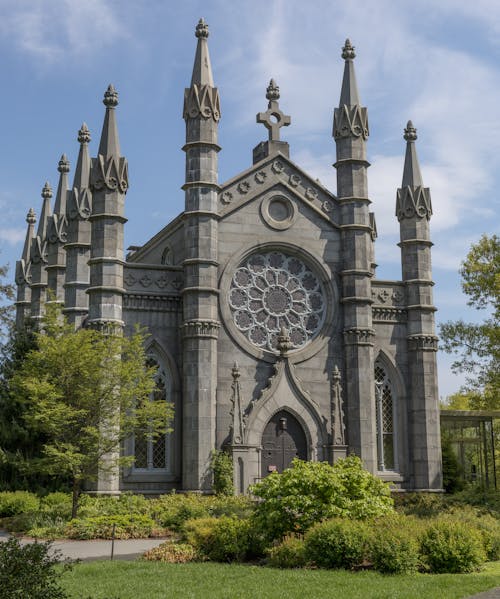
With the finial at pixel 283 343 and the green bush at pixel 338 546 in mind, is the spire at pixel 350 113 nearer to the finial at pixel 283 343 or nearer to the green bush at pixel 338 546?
the finial at pixel 283 343

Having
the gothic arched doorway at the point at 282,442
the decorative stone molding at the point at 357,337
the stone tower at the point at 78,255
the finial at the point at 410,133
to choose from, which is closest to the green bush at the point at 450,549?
the gothic arched doorway at the point at 282,442

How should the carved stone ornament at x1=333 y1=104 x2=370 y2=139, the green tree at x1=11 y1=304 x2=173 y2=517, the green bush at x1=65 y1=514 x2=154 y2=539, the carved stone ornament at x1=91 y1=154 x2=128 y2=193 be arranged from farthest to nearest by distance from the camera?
the carved stone ornament at x1=333 y1=104 x2=370 y2=139 < the carved stone ornament at x1=91 y1=154 x2=128 y2=193 < the green tree at x1=11 y1=304 x2=173 y2=517 < the green bush at x1=65 y1=514 x2=154 y2=539

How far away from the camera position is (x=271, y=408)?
31.0 metres

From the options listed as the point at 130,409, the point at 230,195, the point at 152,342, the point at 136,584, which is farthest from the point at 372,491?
the point at 230,195

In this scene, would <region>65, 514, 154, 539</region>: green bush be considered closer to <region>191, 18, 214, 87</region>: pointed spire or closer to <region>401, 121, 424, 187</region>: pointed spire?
<region>191, 18, 214, 87</region>: pointed spire

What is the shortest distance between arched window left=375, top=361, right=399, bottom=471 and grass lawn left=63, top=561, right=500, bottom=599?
653 inches

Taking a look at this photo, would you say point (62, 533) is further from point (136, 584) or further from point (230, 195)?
point (230, 195)

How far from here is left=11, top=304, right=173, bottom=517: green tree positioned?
1003 inches

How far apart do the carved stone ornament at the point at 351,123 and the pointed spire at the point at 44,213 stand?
17.3m

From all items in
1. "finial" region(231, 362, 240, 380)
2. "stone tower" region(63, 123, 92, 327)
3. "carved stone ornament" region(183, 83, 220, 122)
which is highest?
"carved stone ornament" region(183, 83, 220, 122)

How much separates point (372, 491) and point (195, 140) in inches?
669

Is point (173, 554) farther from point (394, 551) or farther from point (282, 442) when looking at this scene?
point (282, 442)

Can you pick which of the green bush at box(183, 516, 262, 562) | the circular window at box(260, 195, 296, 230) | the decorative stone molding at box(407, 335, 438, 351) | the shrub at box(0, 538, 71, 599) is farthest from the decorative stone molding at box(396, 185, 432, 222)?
the shrub at box(0, 538, 71, 599)

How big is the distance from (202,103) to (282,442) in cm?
1278
